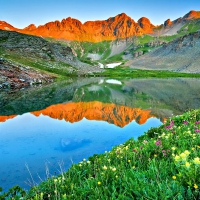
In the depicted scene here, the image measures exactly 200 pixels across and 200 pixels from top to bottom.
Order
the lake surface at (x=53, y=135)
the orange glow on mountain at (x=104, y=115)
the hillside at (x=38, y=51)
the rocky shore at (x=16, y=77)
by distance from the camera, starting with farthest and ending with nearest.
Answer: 1. the hillside at (x=38, y=51)
2. the rocky shore at (x=16, y=77)
3. the orange glow on mountain at (x=104, y=115)
4. the lake surface at (x=53, y=135)

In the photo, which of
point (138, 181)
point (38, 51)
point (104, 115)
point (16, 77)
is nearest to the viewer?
point (138, 181)

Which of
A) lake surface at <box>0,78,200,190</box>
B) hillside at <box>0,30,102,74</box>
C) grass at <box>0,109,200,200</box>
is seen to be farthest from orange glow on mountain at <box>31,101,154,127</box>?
hillside at <box>0,30,102,74</box>

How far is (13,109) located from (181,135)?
101 feet

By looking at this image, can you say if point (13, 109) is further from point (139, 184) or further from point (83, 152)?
point (139, 184)

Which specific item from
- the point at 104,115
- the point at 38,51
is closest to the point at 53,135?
the point at 104,115

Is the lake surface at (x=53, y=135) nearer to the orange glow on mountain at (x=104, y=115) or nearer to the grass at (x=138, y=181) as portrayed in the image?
the orange glow on mountain at (x=104, y=115)

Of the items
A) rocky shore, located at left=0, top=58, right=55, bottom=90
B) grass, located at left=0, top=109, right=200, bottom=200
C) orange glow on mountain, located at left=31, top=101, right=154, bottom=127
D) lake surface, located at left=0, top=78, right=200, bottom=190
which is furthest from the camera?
rocky shore, located at left=0, top=58, right=55, bottom=90

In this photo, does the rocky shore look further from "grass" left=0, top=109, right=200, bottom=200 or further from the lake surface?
"grass" left=0, top=109, right=200, bottom=200

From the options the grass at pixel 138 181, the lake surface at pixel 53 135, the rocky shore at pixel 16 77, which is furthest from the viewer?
the rocky shore at pixel 16 77

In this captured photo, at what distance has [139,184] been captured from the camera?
18.3 ft

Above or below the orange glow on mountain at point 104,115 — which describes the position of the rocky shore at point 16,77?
above

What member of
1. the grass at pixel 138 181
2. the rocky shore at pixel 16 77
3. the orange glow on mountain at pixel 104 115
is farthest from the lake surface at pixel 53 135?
the rocky shore at pixel 16 77

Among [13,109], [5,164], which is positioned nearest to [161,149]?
[5,164]

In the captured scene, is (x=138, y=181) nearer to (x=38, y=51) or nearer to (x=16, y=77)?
(x=16, y=77)
